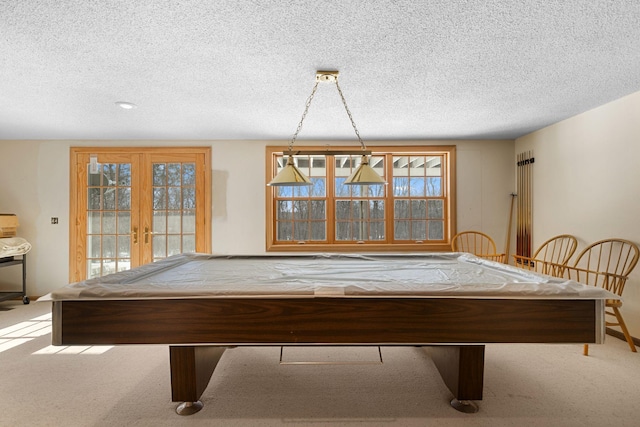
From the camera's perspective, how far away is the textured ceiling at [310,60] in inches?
69.6

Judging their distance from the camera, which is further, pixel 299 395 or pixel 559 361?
pixel 559 361

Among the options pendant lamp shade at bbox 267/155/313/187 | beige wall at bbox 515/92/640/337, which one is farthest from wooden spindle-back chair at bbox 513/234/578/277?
pendant lamp shade at bbox 267/155/313/187

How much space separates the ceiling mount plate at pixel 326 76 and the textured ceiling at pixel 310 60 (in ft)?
0.21

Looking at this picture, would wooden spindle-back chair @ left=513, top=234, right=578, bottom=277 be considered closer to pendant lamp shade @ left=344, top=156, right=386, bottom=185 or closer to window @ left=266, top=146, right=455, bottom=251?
window @ left=266, top=146, right=455, bottom=251

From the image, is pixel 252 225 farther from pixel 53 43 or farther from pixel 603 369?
pixel 603 369

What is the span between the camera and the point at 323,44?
2.08 meters

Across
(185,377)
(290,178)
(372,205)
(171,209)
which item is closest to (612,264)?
(372,205)

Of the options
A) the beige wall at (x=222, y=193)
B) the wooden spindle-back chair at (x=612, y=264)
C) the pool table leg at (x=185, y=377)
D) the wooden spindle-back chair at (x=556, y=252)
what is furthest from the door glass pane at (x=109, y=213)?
the wooden spindle-back chair at (x=612, y=264)

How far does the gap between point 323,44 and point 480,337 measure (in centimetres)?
192

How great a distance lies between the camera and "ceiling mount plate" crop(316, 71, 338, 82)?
2.46 meters

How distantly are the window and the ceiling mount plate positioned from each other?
2.13m

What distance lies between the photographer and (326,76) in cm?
251

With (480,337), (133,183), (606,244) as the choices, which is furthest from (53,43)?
(606,244)

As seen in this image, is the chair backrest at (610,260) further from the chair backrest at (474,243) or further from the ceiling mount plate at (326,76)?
the ceiling mount plate at (326,76)
